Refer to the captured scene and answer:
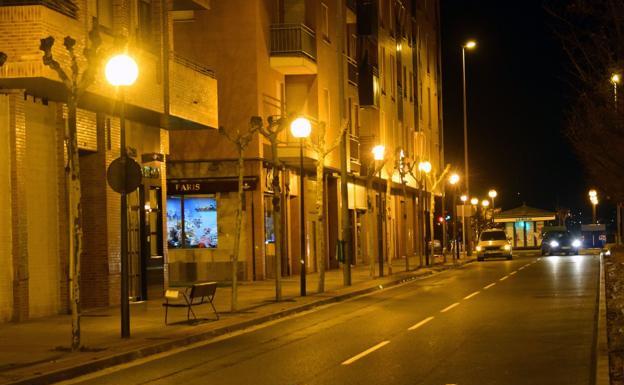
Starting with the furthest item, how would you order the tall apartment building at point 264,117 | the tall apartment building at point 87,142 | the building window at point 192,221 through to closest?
the building window at point 192,221
the tall apartment building at point 264,117
the tall apartment building at point 87,142

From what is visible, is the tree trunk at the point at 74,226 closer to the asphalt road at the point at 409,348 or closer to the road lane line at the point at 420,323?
the asphalt road at the point at 409,348

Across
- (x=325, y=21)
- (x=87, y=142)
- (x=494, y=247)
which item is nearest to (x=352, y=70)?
(x=325, y=21)

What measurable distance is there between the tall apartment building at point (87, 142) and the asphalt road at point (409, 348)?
528 cm

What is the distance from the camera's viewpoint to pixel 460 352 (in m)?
15.1

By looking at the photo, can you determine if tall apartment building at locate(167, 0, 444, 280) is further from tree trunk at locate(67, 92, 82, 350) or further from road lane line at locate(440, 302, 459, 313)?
tree trunk at locate(67, 92, 82, 350)

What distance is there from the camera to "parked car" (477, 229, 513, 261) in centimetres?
5447

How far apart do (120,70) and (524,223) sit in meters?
67.6

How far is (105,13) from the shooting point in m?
24.3

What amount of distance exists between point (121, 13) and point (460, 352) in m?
13.7

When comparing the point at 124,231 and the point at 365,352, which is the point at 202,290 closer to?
the point at 124,231

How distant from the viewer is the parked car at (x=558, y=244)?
61.7 meters

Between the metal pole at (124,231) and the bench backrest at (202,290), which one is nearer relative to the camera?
the metal pole at (124,231)

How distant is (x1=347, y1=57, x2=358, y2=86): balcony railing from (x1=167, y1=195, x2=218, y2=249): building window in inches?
502

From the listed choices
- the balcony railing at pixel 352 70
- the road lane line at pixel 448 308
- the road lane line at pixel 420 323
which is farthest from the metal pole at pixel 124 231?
the balcony railing at pixel 352 70
